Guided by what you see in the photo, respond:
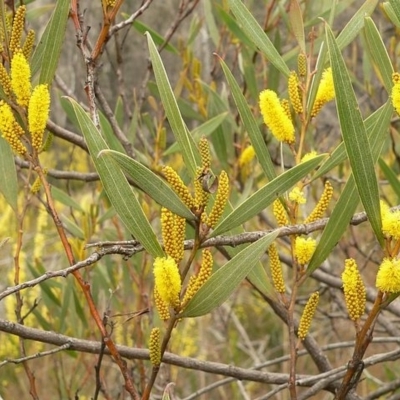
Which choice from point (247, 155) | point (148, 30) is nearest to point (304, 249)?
point (247, 155)

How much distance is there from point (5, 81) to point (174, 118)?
0.18 m

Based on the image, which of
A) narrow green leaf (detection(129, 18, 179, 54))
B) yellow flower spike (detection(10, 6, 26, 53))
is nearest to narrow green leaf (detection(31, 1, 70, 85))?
yellow flower spike (detection(10, 6, 26, 53))

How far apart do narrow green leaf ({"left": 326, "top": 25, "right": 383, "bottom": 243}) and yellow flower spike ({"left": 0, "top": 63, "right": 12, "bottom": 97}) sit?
1.00 ft

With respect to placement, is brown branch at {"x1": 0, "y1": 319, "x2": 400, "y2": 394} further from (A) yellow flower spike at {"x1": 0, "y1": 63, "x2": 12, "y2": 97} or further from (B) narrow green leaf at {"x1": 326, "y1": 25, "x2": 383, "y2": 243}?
(B) narrow green leaf at {"x1": 326, "y1": 25, "x2": 383, "y2": 243}

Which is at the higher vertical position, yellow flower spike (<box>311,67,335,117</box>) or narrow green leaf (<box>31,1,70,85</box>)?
narrow green leaf (<box>31,1,70,85</box>)

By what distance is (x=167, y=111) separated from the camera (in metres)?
0.60

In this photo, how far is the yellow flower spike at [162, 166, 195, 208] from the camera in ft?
1.78

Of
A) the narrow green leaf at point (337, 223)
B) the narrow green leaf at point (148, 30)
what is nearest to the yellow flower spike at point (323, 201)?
the narrow green leaf at point (337, 223)

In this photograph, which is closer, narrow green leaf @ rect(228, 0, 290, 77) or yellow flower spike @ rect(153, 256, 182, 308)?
yellow flower spike @ rect(153, 256, 182, 308)

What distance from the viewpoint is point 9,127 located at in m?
0.64

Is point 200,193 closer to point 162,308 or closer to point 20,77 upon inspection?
point 162,308

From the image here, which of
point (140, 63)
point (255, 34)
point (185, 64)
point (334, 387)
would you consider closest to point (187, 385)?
point (185, 64)

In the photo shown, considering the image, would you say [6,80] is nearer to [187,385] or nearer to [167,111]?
[167,111]

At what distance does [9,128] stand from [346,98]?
0.31m
